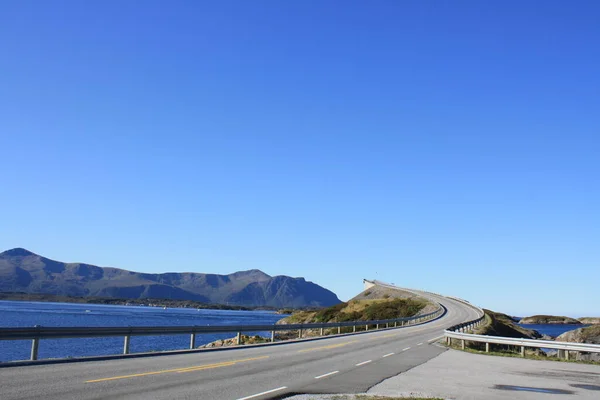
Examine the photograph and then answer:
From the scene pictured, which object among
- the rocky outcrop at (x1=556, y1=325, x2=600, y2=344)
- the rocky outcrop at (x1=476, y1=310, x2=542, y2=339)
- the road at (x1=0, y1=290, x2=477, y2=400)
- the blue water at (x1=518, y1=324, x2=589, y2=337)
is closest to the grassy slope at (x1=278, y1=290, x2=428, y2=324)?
the rocky outcrop at (x1=476, y1=310, x2=542, y2=339)

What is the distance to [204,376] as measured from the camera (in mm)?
13797

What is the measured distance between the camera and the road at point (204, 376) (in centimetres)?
1087

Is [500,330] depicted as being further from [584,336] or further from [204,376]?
[204,376]

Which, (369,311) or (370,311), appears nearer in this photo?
(370,311)

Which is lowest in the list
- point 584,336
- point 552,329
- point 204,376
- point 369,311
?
point 552,329

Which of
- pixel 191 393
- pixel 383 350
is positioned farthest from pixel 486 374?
pixel 191 393

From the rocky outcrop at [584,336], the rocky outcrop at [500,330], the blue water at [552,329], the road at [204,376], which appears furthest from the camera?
the blue water at [552,329]

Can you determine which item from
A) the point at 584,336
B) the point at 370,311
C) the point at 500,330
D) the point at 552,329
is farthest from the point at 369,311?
the point at 552,329

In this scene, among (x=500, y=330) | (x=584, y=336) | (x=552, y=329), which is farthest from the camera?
(x=552, y=329)

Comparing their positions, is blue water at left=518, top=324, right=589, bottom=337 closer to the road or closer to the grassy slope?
the grassy slope

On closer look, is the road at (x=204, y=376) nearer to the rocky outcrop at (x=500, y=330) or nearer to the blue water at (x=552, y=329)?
the rocky outcrop at (x=500, y=330)

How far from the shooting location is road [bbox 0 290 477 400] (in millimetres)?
10867

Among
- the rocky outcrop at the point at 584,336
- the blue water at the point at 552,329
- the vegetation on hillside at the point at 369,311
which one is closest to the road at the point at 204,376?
the rocky outcrop at the point at 584,336

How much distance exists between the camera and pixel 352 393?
12.3 metres
